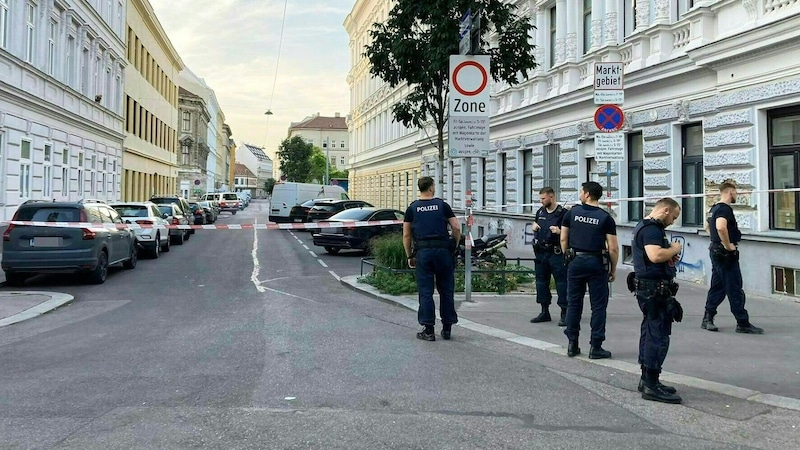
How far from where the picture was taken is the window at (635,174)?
15891mm

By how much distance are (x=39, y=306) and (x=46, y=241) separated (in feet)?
7.88

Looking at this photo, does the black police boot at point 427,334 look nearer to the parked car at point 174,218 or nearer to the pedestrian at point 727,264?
the pedestrian at point 727,264

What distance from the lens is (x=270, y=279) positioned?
14070 millimetres

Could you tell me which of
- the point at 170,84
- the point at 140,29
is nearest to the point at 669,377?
the point at 140,29

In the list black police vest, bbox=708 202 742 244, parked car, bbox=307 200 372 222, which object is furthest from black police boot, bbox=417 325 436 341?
parked car, bbox=307 200 372 222

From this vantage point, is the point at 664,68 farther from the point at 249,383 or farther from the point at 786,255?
the point at 249,383

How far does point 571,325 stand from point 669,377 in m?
1.11

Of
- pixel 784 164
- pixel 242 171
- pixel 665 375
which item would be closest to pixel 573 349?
pixel 665 375

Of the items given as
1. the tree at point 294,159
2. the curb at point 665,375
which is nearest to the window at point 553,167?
the curb at point 665,375

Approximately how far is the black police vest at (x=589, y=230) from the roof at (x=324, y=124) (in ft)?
483

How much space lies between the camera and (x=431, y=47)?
12438mm

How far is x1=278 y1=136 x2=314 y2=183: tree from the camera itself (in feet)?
248

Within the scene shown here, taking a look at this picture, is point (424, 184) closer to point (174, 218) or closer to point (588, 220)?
point (588, 220)

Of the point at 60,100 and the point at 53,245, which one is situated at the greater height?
the point at 60,100
